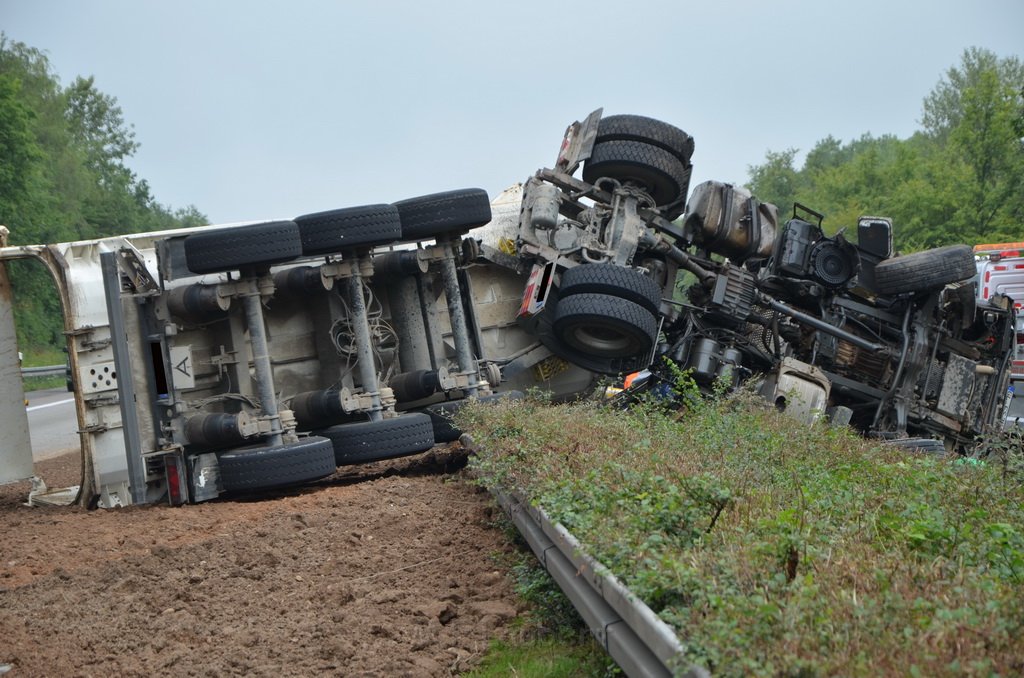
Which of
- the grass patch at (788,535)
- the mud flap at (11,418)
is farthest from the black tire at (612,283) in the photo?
the mud flap at (11,418)

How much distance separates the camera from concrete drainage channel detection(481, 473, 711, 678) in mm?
3252

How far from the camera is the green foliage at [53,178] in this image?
104 feet

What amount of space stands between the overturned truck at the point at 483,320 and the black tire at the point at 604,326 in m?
0.02

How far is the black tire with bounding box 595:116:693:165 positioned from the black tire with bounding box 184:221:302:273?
3577 mm

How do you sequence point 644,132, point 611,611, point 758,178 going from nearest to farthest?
point 611,611
point 644,132
point 758,178

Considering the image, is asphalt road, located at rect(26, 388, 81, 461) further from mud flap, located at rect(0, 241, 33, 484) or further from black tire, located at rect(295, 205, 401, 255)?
black tire, located at rect(295, 205, 401, 255)

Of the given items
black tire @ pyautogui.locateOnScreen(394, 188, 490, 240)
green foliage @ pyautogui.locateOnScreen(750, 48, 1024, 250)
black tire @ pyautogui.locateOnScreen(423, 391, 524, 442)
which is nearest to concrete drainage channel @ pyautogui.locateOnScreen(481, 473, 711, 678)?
black tire @ pyautogui.locateOnScreen(423, 391, 524, 442)

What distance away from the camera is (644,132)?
9805mm

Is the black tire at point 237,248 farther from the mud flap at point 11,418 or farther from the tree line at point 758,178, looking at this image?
the tree line at point 758,178

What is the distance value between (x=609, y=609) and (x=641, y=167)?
6.32m

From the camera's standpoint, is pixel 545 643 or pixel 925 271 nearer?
pixel 545 643

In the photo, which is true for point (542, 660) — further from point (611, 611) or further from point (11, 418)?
point (11, 418)

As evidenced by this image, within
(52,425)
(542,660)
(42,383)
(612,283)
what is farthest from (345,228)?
(42,383)

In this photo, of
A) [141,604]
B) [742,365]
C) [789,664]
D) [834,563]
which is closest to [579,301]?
[742,365]
